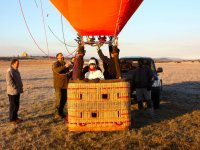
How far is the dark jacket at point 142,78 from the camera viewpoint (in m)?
9.64

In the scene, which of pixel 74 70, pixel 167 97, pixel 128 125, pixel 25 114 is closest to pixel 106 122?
pixel 128 125

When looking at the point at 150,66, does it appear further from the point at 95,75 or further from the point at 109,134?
the point at 109,134

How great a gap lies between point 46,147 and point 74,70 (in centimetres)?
215

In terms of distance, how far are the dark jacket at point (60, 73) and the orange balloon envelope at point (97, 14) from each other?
93 centimetres

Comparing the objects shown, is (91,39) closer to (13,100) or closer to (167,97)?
(13,100)

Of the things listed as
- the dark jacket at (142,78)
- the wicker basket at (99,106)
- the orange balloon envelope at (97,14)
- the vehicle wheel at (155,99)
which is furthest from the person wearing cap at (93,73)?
the vehicle wheel at (155,99)

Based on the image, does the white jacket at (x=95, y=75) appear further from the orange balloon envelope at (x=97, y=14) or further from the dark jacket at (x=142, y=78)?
the dark jacket at (x=142, y=78)

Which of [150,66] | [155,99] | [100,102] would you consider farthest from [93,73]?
[150,66]

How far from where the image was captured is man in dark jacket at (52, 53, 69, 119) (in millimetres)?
8922

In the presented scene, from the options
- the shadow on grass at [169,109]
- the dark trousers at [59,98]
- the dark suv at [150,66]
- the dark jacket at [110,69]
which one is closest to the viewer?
the dark jacket at [110,69]

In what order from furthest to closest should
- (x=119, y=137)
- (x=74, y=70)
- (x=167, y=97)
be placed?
(x=167, y=97) < (x=74, y=70) < (x=119, y=137)

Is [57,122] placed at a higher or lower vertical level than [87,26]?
lower

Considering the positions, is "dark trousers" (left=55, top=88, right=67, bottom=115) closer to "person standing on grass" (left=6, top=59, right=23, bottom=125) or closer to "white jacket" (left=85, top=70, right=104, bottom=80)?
"person standing on grass" (left=6, top=59, right=23, bottom=125)

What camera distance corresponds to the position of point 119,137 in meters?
7.19
